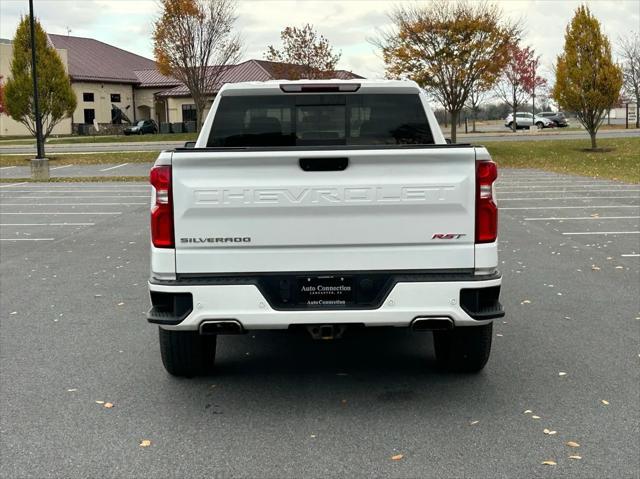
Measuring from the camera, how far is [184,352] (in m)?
5.21

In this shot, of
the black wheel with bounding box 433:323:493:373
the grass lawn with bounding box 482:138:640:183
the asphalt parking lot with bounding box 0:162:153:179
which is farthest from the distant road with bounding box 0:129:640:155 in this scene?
the black wheel with bounding box 433:323:493:373

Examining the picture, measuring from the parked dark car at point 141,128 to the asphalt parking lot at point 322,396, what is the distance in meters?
52.9

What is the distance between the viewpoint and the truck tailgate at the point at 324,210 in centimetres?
441

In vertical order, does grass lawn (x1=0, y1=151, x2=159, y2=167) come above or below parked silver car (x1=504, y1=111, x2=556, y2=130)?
below

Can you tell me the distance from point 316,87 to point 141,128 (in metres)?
56.8

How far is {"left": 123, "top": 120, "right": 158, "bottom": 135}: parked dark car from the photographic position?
197 ft

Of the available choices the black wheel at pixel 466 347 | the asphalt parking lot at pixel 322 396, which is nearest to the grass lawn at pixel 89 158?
the asphalt parking lot at pixel 322 396

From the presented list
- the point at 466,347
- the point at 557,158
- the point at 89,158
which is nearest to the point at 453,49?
the point at 557,158

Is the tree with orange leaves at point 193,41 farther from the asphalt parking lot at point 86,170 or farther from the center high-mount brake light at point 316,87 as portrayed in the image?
the center high-mount brake light at point 316,87

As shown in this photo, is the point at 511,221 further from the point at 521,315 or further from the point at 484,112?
the point at 484,112

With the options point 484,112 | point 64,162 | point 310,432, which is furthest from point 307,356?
point 484,112

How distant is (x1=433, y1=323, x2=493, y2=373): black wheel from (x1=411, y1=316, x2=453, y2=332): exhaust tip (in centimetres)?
58

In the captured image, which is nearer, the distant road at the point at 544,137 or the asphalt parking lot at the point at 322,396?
the asphalt parking lot at the point at 322,396

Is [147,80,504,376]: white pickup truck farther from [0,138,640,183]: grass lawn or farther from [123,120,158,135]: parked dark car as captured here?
[123,120,158,135]: parked dark car
